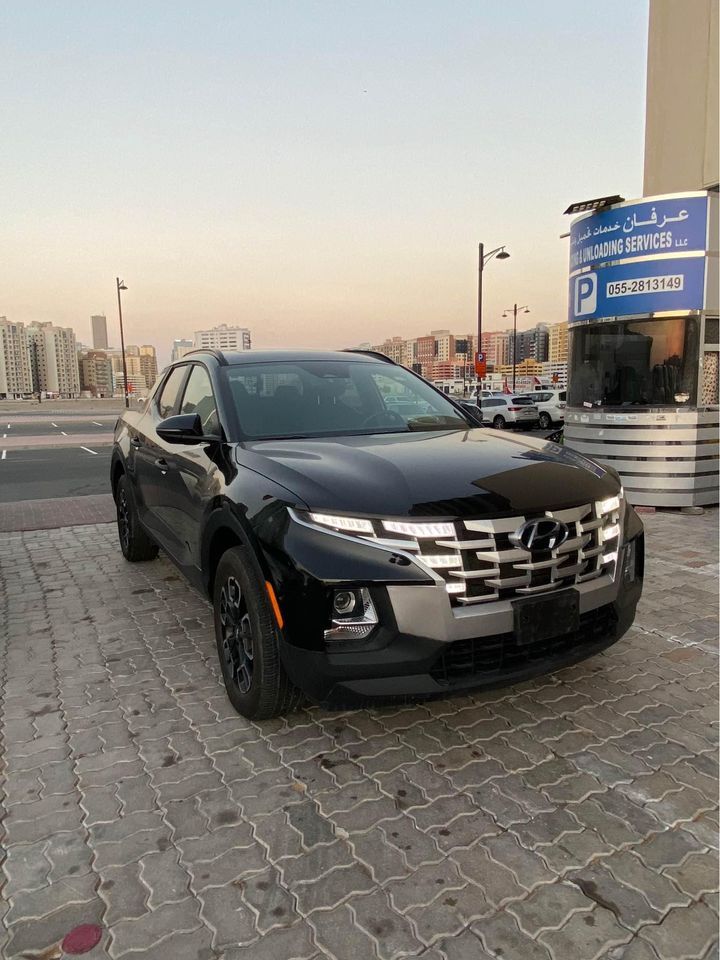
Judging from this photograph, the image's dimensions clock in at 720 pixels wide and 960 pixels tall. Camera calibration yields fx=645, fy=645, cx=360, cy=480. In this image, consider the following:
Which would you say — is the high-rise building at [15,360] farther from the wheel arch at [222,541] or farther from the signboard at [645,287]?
the wheel arch at [222,541]

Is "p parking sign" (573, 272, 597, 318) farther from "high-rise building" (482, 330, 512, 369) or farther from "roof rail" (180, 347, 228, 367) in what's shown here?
"high-rise building" (482, 330, 512, 369)

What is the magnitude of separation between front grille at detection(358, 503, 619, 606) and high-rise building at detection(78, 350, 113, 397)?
6131 inches

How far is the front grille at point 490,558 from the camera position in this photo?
2432mm

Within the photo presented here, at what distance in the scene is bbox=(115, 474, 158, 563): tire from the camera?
17.9 ft

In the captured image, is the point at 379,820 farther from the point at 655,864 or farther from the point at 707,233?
the point at 707,233

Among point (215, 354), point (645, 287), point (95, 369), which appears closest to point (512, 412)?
point (645, 287)

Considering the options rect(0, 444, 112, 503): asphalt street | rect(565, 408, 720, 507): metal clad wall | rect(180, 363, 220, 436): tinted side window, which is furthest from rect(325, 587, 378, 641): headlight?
rect(0, 444, 112, 503): asphalt street

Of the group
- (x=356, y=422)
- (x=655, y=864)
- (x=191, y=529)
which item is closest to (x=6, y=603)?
(x=191, y=529)

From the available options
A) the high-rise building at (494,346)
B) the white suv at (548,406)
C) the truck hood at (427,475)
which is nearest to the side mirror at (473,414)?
the truck hood at (427,475)

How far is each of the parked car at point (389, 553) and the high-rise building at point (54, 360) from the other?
139 m

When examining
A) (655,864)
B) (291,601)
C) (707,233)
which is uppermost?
(707,233)

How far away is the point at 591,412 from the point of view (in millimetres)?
8344

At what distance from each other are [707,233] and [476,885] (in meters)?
7.62

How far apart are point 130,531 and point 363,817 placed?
398cm
